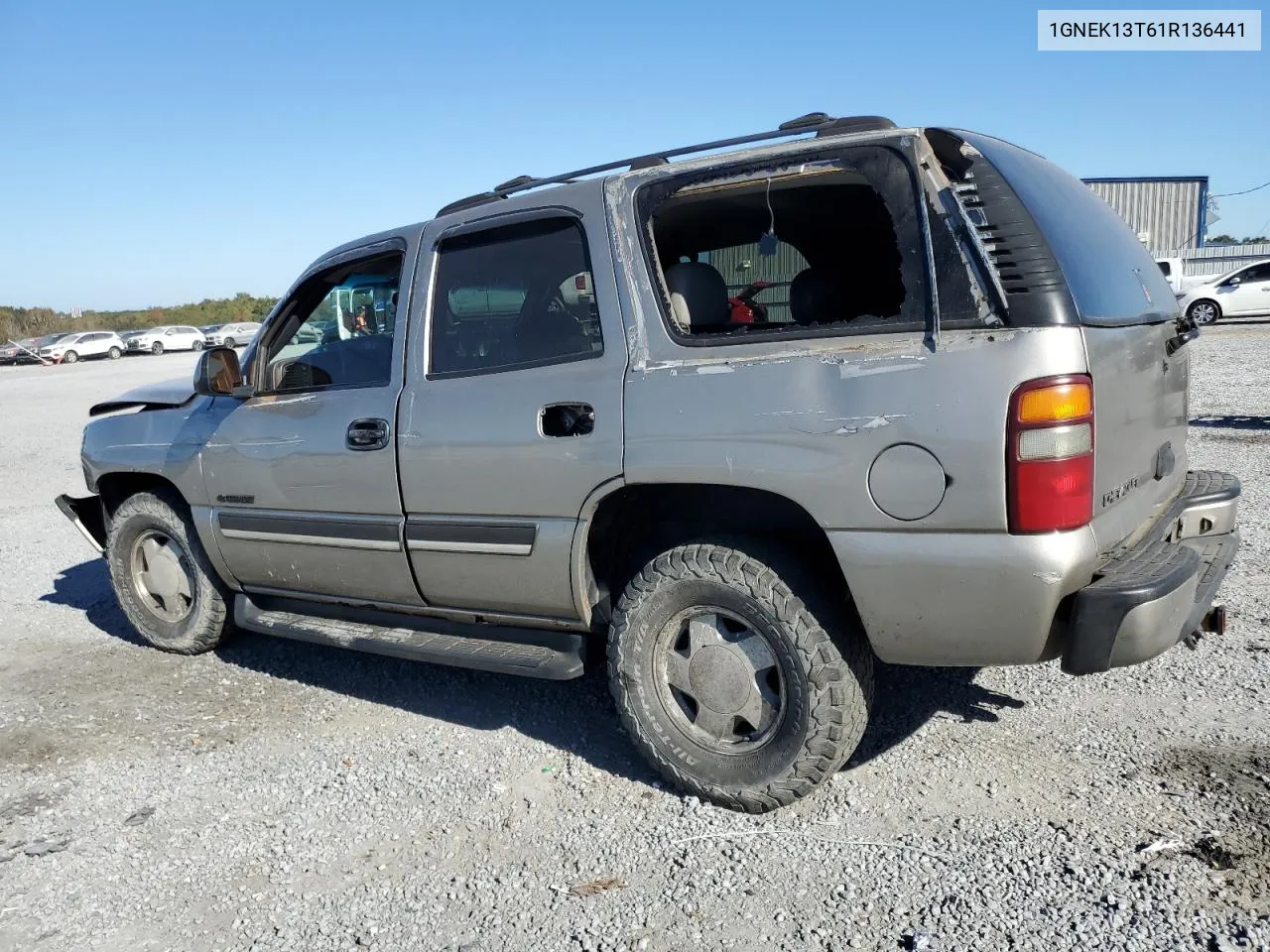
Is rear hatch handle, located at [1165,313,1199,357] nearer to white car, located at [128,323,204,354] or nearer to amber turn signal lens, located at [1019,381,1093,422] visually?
amber turn signal lens, located at [1019,381,1093,422]

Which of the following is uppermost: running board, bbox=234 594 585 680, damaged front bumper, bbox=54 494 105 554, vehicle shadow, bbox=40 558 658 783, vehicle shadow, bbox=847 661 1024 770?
damaged front bumper, bbox=54 494 105 554

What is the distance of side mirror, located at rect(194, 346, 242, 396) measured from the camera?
4.38 meters

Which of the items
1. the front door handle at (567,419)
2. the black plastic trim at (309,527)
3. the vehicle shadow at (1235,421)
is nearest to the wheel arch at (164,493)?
the black plastic trim at (309,527)

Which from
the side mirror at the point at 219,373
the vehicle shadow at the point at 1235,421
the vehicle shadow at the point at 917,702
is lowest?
the vehicle shadow at the point at 917,702

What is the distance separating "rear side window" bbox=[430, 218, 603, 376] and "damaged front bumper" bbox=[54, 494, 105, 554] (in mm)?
2801

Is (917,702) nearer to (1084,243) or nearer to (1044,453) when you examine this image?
(1044,453)

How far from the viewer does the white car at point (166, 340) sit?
4509cm

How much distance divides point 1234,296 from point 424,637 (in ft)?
81.6

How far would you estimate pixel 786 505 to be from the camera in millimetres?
3086

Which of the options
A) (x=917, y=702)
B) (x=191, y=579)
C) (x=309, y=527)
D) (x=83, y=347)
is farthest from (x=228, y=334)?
(x=917, y=702)

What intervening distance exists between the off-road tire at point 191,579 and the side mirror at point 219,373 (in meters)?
0.77

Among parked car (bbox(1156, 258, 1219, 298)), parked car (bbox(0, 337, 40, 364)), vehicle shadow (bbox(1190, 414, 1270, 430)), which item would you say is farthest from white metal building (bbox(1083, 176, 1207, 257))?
parked car (bbox(0, 337, 40, 364))

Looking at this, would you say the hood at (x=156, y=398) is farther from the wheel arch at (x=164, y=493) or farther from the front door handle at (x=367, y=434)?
the front door handle at (x=367, y=434)

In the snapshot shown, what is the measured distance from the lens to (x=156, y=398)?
493 cm
